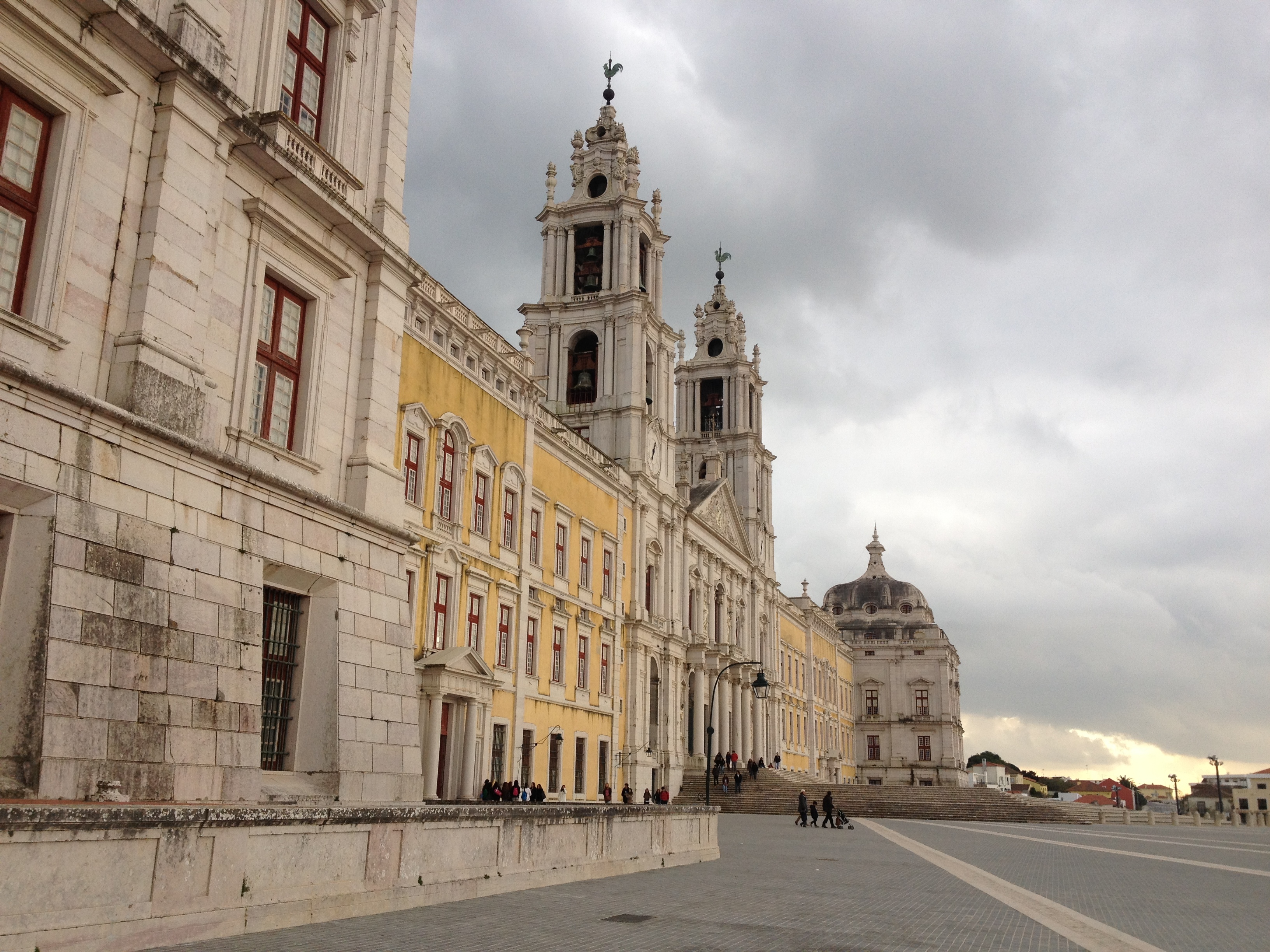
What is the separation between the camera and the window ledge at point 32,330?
8.64 meters

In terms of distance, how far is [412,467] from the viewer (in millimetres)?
24219

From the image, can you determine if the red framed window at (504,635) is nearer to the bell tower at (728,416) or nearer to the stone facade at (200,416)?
the stone facade at (200,416)

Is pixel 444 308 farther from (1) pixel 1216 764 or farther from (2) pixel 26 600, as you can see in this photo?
(1) pixel 1216 764

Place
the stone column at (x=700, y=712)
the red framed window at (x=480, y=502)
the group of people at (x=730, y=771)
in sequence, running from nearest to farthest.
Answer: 1. the red framed window at (x=480, y=502)
2. the group of people at (x=730, y=771)
3. the stone column at (x=700, y=712)

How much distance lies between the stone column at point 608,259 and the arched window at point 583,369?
2.15 meters

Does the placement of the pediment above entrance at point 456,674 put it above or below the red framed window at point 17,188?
below

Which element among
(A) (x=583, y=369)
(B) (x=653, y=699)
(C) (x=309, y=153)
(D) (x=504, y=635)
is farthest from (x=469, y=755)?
(A) (x=583, y=369)

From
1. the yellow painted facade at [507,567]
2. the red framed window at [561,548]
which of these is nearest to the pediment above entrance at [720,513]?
the yellow painted facade at [507,567]

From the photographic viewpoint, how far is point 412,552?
2394 centimetres

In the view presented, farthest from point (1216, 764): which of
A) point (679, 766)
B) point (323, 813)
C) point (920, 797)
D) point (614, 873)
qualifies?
point (323, 813)

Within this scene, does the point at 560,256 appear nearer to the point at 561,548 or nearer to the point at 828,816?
the point at 561,548

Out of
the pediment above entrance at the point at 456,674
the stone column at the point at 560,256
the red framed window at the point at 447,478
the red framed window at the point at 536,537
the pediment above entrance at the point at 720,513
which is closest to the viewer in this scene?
the pediment above entrance at the point at 456,674

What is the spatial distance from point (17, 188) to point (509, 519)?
20.5 metres

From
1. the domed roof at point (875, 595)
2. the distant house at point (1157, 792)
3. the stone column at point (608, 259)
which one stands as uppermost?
the stone column at point (608, 259)
